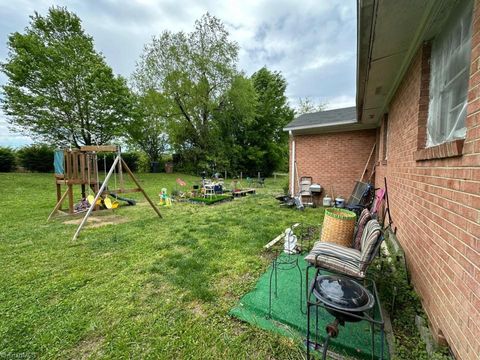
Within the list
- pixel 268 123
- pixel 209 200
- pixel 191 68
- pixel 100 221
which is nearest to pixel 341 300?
pixel 100 221

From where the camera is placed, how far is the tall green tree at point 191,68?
48.7 feet

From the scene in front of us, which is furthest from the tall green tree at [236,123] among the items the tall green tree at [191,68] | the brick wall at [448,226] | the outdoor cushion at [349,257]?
the outdoor cushion at [349,257]

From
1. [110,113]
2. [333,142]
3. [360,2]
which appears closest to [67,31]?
[110,113]

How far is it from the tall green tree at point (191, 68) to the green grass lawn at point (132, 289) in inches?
506

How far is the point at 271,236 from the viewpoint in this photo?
4266 millimetres

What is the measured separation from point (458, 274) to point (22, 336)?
334 centimetres

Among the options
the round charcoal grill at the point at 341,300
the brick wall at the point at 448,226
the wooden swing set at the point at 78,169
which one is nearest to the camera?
the brick wall at the point at 448,226

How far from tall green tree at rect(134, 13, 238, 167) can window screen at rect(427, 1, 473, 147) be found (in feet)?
50.8

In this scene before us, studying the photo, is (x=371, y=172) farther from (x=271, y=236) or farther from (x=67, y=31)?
(x=67, y=31)

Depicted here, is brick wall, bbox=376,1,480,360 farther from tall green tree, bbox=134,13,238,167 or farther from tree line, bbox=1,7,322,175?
tall green tree, bbox=134,13,238,167

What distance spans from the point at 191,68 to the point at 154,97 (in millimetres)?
3452

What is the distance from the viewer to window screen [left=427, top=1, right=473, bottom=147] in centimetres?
149

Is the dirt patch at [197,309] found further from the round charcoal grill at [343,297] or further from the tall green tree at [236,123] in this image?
the tall green tree at [236,123]

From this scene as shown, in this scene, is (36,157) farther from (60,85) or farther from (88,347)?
(88,347)
